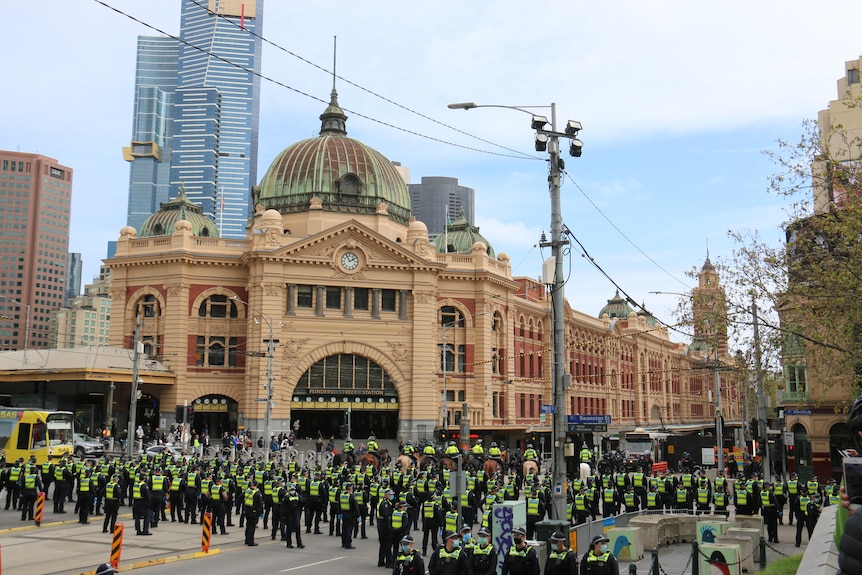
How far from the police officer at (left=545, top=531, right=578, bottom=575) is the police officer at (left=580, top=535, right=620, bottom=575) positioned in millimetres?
344

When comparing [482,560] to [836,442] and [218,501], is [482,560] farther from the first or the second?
[836,442]

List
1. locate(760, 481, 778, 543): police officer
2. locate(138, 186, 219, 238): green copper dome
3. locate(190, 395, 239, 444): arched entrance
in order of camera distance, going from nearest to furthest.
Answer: locate(760, 481, 778, 543): police officer → locate(190, 395, 239, 444): arched entrance → locate(138, 186, 219, 238): green copper dome

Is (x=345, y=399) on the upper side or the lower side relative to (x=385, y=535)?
upper

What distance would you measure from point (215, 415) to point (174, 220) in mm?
17576

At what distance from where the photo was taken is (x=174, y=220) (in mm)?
68688

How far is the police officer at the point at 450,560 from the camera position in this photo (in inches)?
572

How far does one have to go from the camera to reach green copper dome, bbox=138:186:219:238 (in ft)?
225

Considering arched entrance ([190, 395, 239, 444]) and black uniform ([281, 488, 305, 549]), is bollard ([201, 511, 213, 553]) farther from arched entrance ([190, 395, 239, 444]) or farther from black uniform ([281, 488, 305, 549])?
arched entrance ([190, 395, 239, 444])

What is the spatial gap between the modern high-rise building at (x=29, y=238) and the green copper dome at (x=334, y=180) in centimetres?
13657

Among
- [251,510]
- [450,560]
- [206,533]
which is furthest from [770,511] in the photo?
[206,533]

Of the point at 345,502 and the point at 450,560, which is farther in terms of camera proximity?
the point at 345,502

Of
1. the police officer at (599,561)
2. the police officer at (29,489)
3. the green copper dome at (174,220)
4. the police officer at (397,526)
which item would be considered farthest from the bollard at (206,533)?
the green copper dome at (174,220)

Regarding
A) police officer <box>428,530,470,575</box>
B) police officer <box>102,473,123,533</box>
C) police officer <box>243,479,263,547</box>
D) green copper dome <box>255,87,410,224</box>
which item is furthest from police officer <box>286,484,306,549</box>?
green copper dome <box>255,87,410,224</box>

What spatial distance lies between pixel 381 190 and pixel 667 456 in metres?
31.4
